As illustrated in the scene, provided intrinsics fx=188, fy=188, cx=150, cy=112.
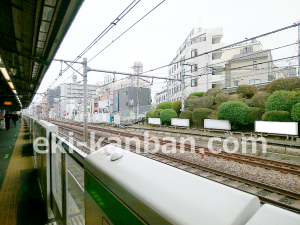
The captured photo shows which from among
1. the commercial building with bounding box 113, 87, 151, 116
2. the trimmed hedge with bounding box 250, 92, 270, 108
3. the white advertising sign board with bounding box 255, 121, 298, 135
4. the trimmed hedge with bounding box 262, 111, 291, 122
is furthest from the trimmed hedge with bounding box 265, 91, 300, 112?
the commercial building with bounding box 113, 87, 151, 116

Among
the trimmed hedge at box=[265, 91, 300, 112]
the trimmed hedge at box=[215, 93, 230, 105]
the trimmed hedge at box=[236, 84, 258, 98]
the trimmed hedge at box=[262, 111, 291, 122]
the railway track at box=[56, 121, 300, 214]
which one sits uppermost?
the trimmed hedge at box=[236, 84, 258, 98]

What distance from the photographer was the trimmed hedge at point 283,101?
10891 millimetres

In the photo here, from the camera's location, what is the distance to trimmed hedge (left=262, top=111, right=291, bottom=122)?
1087 cm

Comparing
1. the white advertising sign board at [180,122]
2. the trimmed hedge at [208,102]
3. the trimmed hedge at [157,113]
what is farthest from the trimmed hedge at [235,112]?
the trimmed hedge at [157,113]

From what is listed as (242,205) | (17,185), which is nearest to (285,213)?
(242,205)

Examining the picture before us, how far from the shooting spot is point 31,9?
12.0 ft

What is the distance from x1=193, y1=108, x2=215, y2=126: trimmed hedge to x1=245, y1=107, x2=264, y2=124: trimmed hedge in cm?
346

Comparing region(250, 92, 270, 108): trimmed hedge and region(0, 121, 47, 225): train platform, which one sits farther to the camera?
region(250, 92, 270, 108): trimmed hedge

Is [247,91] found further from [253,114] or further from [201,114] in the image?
[201,114]

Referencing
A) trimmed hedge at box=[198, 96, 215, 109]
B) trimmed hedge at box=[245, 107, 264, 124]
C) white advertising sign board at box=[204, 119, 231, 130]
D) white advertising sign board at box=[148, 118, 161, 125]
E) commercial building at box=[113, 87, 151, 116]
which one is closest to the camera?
trimmed hedge at box=[245, 107, 264, 124]

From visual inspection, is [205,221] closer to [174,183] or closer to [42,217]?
[174,183]

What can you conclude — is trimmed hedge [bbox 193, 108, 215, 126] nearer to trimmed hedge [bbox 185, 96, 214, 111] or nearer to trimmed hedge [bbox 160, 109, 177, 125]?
trimmed hedge [bbox 185, 96, 214, 111]

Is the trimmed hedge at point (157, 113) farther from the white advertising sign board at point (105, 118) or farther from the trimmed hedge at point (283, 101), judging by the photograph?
the trimmed hedge at point (283, 101)

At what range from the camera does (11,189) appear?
4.18m
